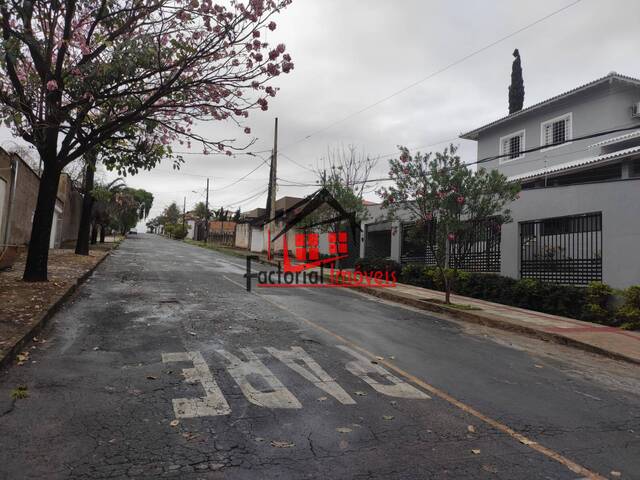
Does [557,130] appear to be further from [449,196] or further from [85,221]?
[85,221]

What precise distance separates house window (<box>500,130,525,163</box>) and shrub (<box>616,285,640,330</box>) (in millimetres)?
12322

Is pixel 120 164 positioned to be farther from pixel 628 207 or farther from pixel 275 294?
pixel 628 207

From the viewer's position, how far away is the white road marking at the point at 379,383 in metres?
5.02

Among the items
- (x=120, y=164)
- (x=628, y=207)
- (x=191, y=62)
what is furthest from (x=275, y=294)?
(x=628, y=207)

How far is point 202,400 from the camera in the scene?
4.48 metres

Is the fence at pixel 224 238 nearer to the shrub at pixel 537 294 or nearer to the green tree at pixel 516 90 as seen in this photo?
the green tree at pixel 516 90

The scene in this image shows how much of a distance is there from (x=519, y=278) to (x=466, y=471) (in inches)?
501

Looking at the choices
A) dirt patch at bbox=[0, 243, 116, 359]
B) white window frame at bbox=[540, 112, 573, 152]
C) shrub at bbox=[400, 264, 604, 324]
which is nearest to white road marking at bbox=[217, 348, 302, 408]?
dirt patch at bbox=[0, 243, 116, 359]

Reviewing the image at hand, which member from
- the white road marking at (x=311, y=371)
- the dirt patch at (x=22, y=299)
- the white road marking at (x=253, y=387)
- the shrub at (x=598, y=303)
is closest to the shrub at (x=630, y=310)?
the shrub at (x=598, y=303)

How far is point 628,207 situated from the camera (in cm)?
1145

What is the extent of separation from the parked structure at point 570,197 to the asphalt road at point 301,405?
5.27m

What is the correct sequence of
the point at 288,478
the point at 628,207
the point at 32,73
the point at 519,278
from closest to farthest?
the point at 288,478
the point at 32,73
the point at 628,207
the point at 519,278

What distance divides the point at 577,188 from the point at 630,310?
384 cm

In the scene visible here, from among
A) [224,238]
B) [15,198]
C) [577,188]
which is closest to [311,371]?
[577,188]
